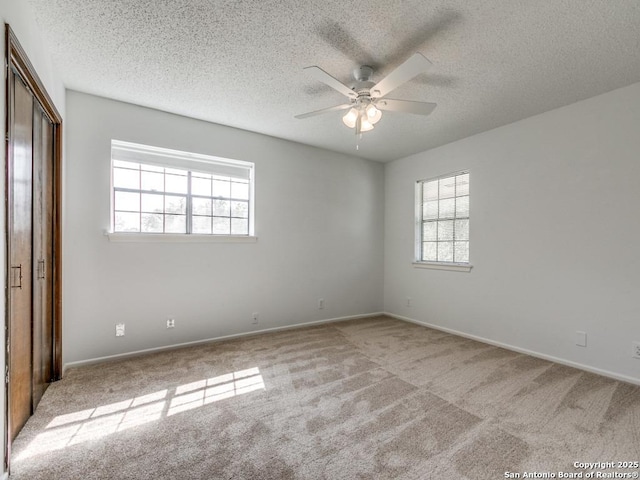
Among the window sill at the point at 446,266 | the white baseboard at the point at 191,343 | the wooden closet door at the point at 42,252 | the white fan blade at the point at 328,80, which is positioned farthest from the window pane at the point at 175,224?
the window sill at the point at 446,266

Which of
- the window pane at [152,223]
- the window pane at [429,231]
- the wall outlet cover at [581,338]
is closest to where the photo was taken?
the wall outlet cover at [581,338]

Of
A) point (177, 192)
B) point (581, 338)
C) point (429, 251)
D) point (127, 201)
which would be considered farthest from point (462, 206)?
point (127, 201)

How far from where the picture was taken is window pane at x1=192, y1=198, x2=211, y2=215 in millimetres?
3549

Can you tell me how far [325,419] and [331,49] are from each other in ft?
8.51

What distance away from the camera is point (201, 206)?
141 inches

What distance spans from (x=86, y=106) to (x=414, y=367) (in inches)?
160

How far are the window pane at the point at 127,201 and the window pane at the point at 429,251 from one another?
12.8ft

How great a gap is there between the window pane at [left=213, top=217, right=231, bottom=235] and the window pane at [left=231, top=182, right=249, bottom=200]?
0.33m

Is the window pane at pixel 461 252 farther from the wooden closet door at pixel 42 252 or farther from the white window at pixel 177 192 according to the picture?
the wooden closet door at pixel 42 252

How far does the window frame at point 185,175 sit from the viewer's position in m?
3.09

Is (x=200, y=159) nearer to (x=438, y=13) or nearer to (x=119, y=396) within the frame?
(x=119, y=396)

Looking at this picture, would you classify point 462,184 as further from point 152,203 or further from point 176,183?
point 152,203

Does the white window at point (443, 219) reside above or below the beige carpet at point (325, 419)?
above

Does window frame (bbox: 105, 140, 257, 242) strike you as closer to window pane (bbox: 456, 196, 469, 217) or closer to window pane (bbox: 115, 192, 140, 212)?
window pane (bbox: 115, 192, 140, 212)
